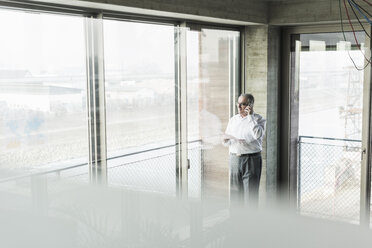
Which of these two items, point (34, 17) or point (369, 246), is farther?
point (34, 17)

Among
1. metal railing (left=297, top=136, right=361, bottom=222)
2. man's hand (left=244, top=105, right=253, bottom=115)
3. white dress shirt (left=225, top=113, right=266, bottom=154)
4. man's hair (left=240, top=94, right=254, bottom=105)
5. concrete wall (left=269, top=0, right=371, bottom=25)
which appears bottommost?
metal railing (left=297, top=136, right=361, bottom=222)

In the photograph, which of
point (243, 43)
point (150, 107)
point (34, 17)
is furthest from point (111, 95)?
point (243, 43)

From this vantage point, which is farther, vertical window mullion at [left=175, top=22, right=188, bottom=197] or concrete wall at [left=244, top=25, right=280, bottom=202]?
concrete wall at [left=244, top=25, right=280, bottom=202]

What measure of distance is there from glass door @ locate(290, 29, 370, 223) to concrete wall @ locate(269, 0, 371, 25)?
20cm

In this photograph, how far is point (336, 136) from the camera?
4.15 m

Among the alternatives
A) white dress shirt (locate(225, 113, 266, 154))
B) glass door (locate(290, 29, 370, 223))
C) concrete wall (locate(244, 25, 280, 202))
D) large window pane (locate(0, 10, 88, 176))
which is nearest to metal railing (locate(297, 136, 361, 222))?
glass door (locate(290, 29, 370, 223))

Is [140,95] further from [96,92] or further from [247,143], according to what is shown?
[247,143]

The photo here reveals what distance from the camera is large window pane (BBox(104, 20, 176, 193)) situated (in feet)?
10.3

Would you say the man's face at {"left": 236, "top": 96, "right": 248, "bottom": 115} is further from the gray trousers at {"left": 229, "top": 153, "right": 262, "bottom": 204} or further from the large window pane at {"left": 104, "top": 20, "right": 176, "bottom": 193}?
the large window pane at {"left": 104, "top": 20, "right": 176, "bottom": 193}

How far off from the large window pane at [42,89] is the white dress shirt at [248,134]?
3.83 feet

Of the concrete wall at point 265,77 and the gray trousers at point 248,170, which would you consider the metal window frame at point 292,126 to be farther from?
the gray trousers at point 248,170

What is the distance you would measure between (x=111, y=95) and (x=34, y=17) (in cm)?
74

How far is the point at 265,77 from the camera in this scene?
4.14 m

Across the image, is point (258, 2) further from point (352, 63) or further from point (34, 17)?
point (34, 17)
